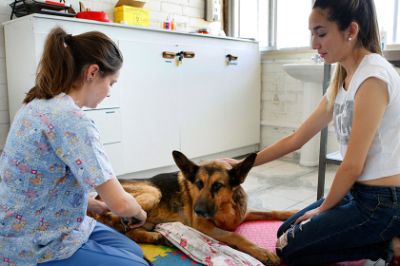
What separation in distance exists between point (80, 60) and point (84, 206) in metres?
0.52

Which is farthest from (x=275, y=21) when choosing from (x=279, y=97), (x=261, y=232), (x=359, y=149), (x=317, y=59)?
(x=359, y=149)

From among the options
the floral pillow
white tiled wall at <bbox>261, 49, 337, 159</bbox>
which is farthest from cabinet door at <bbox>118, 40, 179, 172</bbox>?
white tiled wall at <bbox>261, 49, 337, 159</bbox>

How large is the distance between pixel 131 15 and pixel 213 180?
2.35m

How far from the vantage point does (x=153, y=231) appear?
206 cm

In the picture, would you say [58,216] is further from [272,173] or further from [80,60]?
[272,173]

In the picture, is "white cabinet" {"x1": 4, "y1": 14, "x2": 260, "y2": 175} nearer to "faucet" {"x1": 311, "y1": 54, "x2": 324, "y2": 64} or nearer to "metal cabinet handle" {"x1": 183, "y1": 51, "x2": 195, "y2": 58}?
"metal cabinet handle" {"x1": 183, "y1": 51, "x2": 195, "y2": 58}

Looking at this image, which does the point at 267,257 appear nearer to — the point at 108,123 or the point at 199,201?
the point at 199,201

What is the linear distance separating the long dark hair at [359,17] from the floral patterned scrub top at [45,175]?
107 cm

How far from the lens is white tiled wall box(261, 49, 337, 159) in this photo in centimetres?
424

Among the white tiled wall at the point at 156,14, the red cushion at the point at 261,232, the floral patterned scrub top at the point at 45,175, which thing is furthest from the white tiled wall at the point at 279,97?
the floral patterned scrub top at the point at 45,175

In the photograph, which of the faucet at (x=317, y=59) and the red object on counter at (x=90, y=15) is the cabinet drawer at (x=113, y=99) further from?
the faucet at (x=317, y=59)

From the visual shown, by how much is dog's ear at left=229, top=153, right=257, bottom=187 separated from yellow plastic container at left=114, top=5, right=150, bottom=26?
7.41ft

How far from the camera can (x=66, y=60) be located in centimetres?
116

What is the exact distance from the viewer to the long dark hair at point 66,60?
116 centimetres
